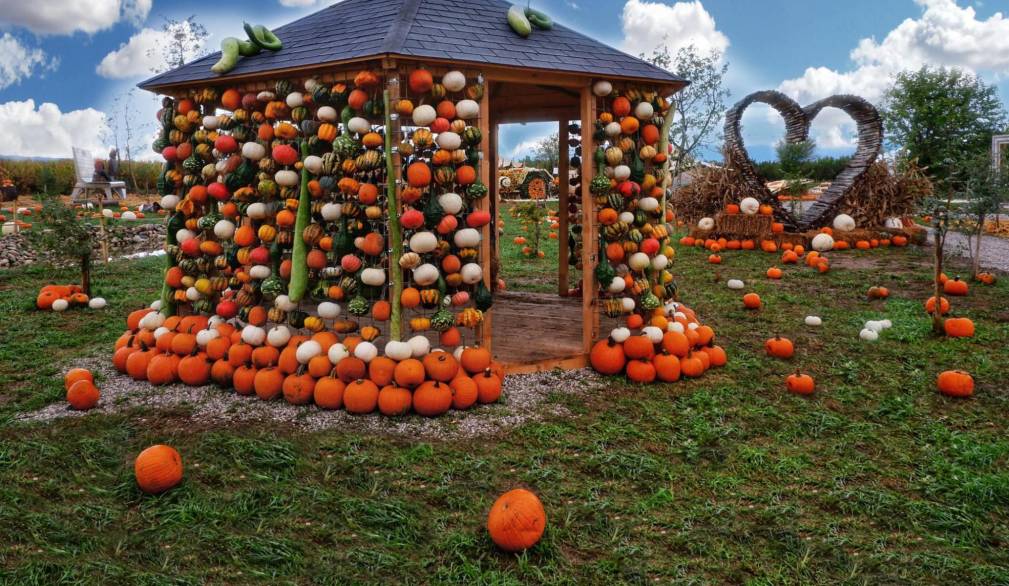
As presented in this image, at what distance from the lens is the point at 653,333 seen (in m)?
6.13

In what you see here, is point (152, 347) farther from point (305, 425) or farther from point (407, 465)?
point (407, 465)

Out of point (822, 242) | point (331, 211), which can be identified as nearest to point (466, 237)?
point (331, 211)

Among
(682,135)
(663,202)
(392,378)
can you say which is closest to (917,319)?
(663,202)

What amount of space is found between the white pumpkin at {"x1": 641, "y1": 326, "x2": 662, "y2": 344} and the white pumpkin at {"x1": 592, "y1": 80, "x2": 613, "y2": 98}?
2.15 m

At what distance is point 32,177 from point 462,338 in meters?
25.6

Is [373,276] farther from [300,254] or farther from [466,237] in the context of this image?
[466,237]

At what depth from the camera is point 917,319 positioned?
26.3 feet

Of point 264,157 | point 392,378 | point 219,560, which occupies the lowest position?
point 219,560

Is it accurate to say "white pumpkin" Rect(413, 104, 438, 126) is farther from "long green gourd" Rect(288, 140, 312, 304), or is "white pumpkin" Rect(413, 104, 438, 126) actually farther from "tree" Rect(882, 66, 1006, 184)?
"tree" Rect(882, 66, 1006, 184)

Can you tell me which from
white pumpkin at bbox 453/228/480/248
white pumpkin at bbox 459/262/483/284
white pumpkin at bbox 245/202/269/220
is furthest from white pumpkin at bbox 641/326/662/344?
white pumpkin at bbox 245/202/269/220

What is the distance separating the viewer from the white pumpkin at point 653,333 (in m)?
6.13

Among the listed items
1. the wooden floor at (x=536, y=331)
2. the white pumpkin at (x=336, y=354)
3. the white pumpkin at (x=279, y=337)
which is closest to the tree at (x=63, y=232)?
the white pumpkin at (x=279, y=337)

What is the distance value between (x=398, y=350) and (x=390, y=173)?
1381 millimetres

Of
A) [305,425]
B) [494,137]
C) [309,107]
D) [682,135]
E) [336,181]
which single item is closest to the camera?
[305,425]
